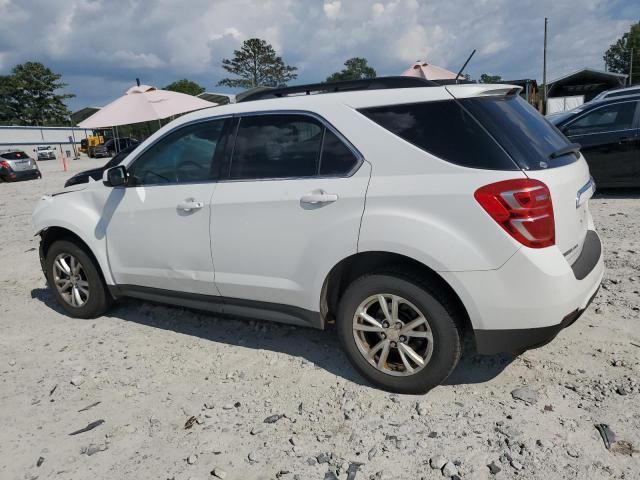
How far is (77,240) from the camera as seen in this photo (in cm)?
441

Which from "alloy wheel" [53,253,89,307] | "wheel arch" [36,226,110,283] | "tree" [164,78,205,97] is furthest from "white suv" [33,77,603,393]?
"tree" [164,78,205,97]

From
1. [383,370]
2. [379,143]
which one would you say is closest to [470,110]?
[379,143]

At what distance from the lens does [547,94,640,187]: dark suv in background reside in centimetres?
783

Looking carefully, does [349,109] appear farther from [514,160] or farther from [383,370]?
[383,370]

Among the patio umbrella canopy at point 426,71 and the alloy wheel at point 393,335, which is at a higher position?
the patio umbrella canopy at point 426,71

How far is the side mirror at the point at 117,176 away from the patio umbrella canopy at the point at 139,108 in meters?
6.48

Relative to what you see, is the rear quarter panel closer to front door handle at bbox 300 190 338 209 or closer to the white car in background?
front door handle at bbox 300 190 338 209

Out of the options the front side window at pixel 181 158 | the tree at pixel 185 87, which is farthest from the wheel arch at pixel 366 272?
the tree at pixel 185 87

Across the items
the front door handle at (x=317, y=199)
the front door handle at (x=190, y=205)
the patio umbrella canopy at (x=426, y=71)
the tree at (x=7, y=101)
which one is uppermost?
the tree at (x=7, y=101)

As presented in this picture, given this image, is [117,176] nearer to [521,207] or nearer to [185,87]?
[521,207]

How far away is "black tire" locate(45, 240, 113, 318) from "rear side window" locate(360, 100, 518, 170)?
2905 millimetres

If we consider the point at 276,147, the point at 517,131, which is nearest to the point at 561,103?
the point at 517,131

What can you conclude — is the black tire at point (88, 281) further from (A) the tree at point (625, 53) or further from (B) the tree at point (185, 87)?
(A) the tree at point (625, 53)

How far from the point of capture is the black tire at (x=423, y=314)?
271 centimetres
